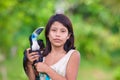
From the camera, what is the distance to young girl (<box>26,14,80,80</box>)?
13.1 ft

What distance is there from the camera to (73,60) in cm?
403

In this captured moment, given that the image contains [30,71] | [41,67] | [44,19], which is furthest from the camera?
[44,19]

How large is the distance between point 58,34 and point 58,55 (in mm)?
162

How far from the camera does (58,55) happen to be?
407cm

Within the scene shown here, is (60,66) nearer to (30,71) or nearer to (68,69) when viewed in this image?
(68,69)

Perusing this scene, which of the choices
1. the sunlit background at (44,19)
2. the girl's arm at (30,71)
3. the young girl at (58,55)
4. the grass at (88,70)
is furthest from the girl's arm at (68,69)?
the grass at (88,70)

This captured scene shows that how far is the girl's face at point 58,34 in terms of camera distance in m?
4.03

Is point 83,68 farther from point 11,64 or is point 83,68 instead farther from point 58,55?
point 58,55

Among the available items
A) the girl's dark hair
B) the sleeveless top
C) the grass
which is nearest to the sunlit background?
the grass

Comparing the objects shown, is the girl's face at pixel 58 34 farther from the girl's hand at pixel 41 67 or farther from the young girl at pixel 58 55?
the girl's hand at pixel 41 67

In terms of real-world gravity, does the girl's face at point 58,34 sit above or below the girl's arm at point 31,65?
above

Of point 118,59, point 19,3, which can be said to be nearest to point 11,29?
point 19,3

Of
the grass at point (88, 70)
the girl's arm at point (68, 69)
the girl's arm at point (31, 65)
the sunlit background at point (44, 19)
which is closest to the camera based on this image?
the girl's arm at point (68, 69)

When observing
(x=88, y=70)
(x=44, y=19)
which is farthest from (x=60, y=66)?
(x=88, y=70)
